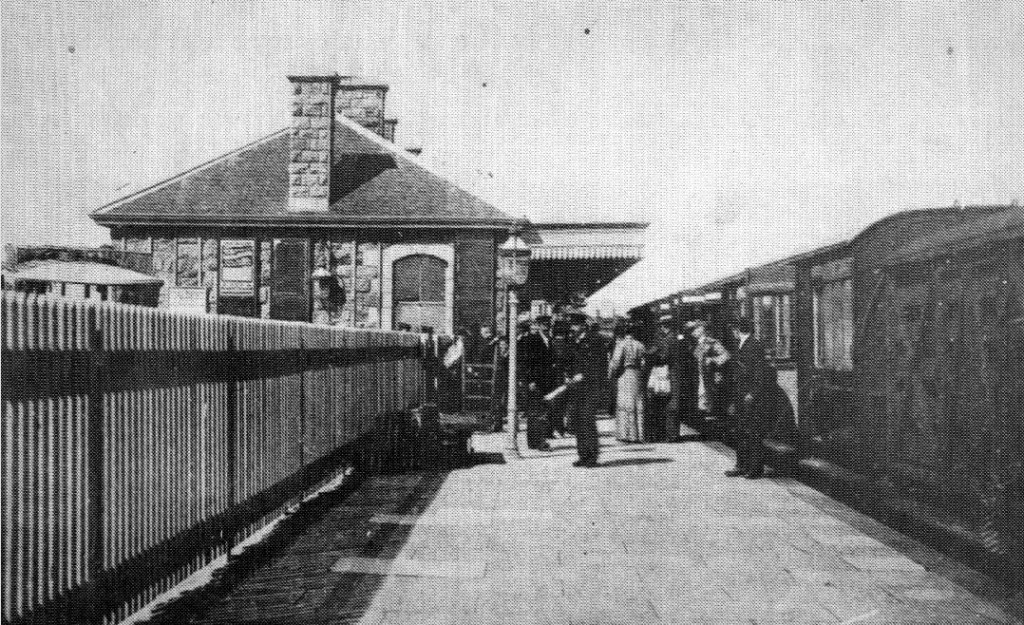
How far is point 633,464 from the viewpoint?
10906 mm

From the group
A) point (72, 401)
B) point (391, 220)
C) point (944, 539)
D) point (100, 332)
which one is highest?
point (391, 220)

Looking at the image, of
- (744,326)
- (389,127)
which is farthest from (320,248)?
(744,326)

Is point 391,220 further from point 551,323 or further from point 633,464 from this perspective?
point 633,464

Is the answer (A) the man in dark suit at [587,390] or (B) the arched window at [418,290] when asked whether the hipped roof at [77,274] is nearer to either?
(A) the man in dark suit at [587,390]

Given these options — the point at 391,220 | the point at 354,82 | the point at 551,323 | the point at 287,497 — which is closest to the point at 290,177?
the point at 391,220

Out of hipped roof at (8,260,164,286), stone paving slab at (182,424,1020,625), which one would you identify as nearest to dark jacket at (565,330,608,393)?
stone paving slab at (182,424,1020,625)

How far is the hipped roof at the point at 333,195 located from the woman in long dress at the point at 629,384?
34.3ft

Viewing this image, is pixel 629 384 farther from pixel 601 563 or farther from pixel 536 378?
pixel 601 563

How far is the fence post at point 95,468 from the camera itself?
394 cm

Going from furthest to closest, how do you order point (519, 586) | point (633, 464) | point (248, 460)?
1. point (633, 464)
2. point (248, 460)
3. point (519, 586)

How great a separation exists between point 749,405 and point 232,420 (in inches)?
239

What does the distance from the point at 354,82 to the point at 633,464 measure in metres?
21.0

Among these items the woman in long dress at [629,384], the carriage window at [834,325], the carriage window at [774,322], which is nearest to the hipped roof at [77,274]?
the woman in long dress at [629,384]

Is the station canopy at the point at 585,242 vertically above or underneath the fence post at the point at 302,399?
above
